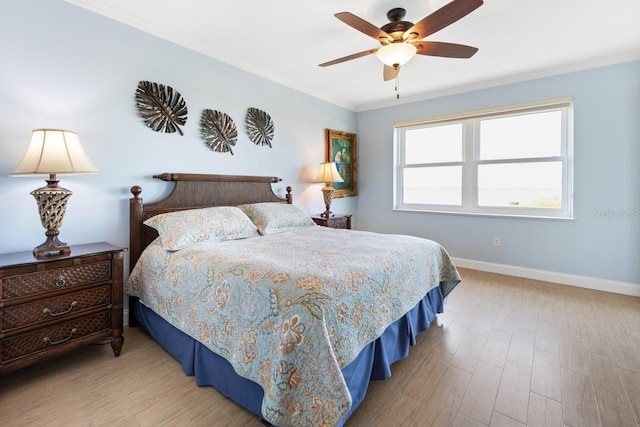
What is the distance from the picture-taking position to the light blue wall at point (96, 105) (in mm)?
1938

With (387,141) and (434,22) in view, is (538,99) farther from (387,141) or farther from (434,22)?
(434,22)

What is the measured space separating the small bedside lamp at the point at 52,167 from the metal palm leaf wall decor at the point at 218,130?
1.17 metres

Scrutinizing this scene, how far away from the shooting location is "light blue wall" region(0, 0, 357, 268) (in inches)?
76.3

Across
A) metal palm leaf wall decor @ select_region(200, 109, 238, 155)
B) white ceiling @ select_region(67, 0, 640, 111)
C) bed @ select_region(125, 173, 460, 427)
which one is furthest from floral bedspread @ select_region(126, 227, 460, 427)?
white ceiling @ select_region(67, 0, 640, 111)

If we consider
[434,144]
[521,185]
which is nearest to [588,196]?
[521,185]

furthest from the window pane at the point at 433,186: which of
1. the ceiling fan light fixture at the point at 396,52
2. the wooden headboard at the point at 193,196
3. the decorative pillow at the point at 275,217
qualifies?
the ceiling fan light fixture at the point at 396,52

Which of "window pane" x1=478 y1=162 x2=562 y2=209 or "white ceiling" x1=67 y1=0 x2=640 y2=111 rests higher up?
"white ceiling" x1=67 y1=0 x2=640 y2=111

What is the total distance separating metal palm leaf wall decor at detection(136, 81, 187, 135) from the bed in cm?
45

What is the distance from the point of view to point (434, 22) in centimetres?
191

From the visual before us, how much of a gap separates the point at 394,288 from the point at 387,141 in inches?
136

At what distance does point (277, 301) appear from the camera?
1.31 m

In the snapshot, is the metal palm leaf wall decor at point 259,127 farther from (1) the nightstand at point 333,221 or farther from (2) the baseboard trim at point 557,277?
(2) the baseboard trim at point 557,277

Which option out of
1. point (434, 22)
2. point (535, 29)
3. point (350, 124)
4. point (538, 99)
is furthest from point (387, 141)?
point (434, 22)

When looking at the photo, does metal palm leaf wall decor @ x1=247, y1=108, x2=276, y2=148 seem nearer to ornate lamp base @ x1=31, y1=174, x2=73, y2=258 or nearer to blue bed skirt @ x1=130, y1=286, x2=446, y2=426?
ornate lamp base @ x1=31, y1=174, x2=73, y2=258
